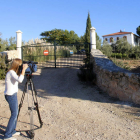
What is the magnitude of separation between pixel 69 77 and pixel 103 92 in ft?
8.03

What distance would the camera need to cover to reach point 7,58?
8.73 metres

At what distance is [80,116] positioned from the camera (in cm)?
404

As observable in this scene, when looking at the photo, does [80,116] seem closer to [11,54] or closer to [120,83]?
[120,83]

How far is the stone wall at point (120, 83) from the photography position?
4418 millimetres

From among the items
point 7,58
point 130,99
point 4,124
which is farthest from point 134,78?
point 7,58

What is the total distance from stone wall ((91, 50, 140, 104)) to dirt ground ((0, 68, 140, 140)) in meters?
0.21

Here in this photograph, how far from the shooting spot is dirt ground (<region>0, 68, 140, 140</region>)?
316 cm

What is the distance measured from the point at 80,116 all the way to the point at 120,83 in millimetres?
1730

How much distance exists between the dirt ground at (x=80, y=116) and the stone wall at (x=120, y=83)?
0.21 metres

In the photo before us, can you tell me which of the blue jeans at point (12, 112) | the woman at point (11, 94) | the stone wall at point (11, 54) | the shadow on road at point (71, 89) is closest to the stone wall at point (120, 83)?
the shadow on road at point (71, 89)

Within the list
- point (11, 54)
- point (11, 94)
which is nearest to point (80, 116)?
point (11, 94)

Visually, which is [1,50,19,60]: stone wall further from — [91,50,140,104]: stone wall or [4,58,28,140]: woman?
[4,58,28,140]: woman

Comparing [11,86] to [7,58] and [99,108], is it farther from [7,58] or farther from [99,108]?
[7,58]

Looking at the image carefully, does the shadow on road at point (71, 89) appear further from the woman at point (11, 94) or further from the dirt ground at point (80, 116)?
the woman at point (11, 94)
